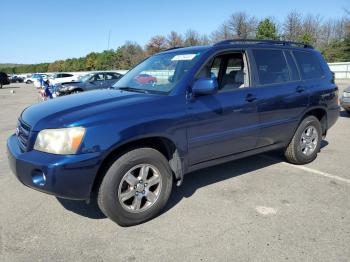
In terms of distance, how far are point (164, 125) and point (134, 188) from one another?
0.73 metres

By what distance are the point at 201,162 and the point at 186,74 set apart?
106 cm

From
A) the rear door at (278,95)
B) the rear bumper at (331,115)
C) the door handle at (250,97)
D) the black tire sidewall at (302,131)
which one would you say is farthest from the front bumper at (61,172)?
the rear bumper at (331,115)

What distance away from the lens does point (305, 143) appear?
18.1ft

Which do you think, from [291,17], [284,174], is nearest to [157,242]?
[284,174]

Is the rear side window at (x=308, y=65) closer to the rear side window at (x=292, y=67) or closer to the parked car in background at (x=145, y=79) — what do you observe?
the rear side window at (x=292, y=67)

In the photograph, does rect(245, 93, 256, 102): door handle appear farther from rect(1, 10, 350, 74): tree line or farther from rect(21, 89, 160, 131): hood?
rect(1, 10, 350, 74): tree line

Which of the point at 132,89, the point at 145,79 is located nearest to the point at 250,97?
the point at 145,79

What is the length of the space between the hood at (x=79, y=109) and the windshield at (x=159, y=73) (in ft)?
0.99

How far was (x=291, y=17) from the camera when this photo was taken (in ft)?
184

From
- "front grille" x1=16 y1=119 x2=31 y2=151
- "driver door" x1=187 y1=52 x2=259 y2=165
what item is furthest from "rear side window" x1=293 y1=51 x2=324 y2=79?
"front grille" x1=16 y1=119 x2=31 y2=151

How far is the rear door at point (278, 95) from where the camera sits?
4637 millimetres

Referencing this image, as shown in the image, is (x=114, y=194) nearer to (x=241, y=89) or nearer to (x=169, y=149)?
(x=169, y=149)

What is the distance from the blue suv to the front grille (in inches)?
0.5

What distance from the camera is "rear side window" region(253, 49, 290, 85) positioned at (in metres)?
4.67
